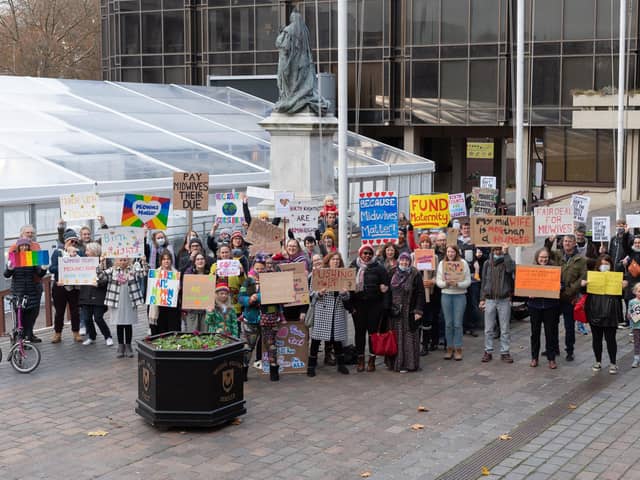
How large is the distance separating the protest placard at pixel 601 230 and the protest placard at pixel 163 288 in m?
7.72

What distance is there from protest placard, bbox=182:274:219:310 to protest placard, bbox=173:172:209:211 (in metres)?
4.15

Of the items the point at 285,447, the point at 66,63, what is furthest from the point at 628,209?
the point at 66,63

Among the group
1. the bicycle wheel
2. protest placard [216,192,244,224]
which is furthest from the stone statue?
the bicycle wheel

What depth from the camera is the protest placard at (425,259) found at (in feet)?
45.6

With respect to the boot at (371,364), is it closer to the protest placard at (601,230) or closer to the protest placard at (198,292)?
the protest placard at (198,292)

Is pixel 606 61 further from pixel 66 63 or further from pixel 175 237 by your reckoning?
pixel 66 63

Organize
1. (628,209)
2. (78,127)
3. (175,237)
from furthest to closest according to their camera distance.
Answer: (628,209) < (78,127) < (175,237)

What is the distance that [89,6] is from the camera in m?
63.1

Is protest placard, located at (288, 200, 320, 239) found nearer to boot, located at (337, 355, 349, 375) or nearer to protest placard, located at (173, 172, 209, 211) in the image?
protest placard, located at (173, 172, 209, 211)

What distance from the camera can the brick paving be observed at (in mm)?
9141

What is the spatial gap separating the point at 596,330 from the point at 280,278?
4190 millimetres

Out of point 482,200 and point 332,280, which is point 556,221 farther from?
point 482,200

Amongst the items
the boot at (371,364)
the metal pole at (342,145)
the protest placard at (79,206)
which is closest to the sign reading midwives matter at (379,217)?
the metal pole at (342,145)

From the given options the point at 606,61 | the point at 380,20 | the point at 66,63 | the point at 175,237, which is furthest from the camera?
the point at 66,63
